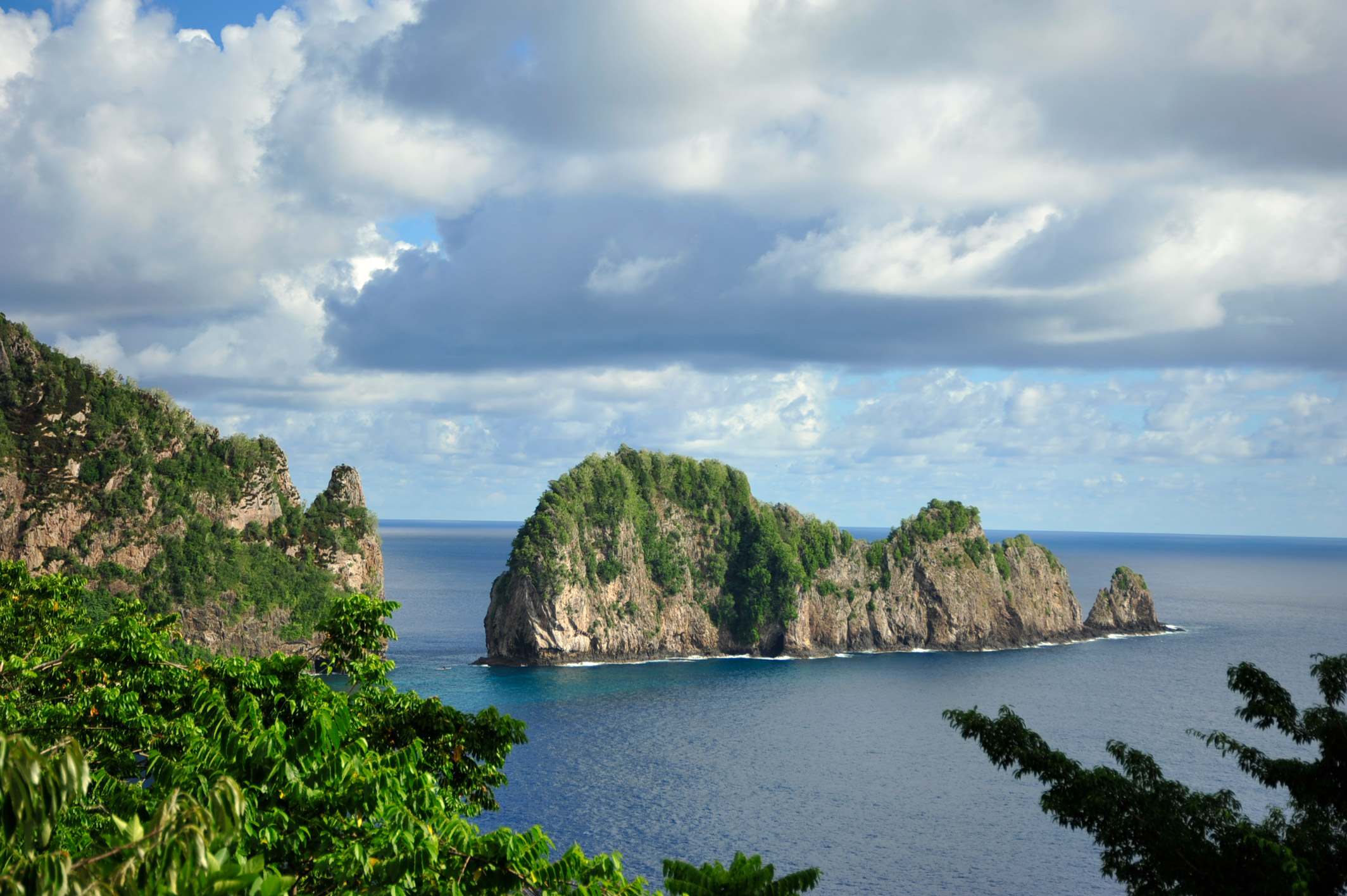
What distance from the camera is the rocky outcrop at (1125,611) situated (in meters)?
149

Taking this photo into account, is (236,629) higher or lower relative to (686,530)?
lower

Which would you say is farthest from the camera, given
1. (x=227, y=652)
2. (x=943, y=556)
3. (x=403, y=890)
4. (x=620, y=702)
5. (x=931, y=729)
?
(x=943, y=556)

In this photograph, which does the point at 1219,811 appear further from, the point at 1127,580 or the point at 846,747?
the point at 1127,580

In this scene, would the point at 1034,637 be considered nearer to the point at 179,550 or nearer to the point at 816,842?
the point at 816,842

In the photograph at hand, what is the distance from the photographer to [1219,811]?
71.1 feet

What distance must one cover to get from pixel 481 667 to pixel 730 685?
29.9 metres

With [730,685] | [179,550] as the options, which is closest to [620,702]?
[730,685]

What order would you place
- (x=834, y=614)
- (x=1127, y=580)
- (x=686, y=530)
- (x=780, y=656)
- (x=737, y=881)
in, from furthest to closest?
(x=1127, y=580), (x=686, y=530), (x=834, y=614), (x=780, y=656), (x=737, y=881)

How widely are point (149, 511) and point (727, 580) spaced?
72063 mm

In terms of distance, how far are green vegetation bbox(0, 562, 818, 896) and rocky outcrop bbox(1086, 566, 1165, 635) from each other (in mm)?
143630

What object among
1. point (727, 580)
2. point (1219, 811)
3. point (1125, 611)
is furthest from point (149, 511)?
point (1125, 611)

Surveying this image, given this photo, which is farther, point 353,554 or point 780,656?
point 780,656

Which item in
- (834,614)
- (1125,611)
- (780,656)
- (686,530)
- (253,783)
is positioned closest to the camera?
(253,783)

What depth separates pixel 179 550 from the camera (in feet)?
340
